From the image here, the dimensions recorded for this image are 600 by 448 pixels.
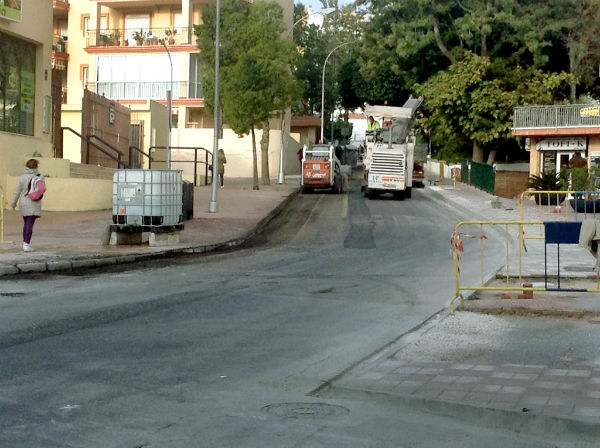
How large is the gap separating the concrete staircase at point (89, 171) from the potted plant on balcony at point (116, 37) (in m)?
24.6

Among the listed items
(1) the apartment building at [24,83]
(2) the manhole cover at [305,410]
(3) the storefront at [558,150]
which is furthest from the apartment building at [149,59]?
(2) the manhole cover at [305,410]

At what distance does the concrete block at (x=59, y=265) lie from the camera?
15.4 m

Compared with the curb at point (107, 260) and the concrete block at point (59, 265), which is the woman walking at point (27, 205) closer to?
the curb at point (107, 260)

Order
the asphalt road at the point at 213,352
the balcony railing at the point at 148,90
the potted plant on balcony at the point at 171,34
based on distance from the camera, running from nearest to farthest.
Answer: the asphalt road at the point at 213,352, the potted plant on balcony at the point at 171,34, the balcony railing at the point at 148,90

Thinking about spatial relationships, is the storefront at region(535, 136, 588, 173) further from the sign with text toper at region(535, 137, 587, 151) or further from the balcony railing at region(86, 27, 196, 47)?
the balcony railing at region(86, 27, 196, 47)

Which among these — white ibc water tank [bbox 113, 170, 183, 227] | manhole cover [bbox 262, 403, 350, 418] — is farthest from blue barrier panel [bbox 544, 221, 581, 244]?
white ibc water tank [bbox 113, 170, 183, 227]

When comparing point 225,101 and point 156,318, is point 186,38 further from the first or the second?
point 156,318

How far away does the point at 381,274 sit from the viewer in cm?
1590

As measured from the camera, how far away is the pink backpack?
1702cm

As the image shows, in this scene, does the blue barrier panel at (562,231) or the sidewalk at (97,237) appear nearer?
the blue barrier panel at (562,231)

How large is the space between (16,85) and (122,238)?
10.6 meters

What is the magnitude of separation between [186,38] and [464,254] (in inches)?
1547

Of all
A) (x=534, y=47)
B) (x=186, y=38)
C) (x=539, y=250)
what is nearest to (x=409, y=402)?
(x=539, y=250)

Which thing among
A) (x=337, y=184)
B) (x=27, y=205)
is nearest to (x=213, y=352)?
(x=27, y=205)
